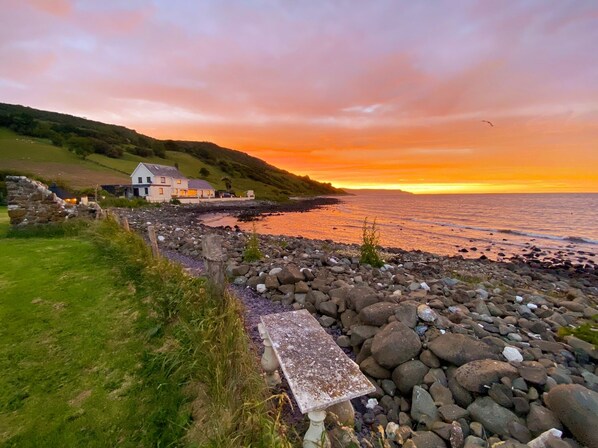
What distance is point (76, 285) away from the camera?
6.66 meters

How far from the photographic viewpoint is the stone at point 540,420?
Answer: 3.28m

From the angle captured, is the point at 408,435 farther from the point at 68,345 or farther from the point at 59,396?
the point at 68,345

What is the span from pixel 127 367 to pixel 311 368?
2716mm

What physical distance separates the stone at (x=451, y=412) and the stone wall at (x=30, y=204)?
53.4ft

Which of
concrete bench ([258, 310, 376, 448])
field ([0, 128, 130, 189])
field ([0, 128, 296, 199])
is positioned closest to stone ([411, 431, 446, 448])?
concrete bench ([258, 310, 376, 448])

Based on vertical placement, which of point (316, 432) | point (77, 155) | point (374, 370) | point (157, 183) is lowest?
point (374, 370)

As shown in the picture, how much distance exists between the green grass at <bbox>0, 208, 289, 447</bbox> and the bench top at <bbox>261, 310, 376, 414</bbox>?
426 millimetres

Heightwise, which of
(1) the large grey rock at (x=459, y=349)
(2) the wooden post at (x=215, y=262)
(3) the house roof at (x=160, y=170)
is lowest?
(1) the large grey rock at (x=459, y=349)

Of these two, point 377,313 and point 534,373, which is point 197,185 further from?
point 534,373

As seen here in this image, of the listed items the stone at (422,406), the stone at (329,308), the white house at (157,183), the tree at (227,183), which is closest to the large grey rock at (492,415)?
the stone at (422,406)

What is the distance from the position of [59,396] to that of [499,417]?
553cm

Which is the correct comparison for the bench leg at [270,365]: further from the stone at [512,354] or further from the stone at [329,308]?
the stone at [512,354]

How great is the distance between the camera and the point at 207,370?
11.5 ft

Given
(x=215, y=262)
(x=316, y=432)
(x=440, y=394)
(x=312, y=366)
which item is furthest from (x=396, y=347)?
(x=215, y=262)
